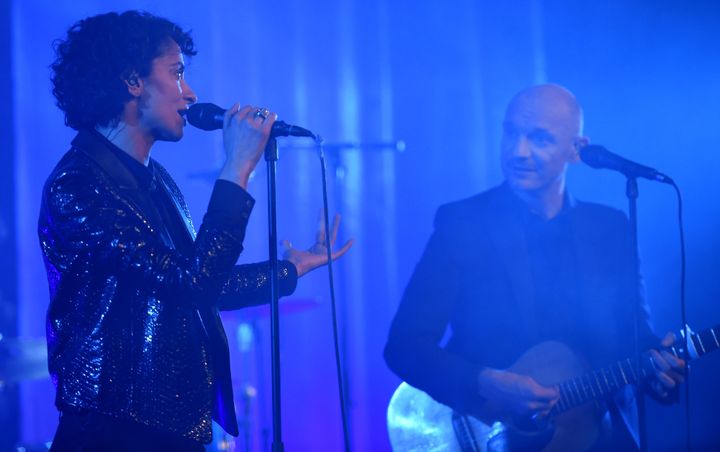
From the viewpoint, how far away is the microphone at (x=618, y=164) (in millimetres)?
2414

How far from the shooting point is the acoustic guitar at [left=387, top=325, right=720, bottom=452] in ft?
9.21

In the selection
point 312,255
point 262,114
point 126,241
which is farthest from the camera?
point 312,255

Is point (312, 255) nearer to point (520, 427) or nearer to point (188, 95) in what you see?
point (188, 95)

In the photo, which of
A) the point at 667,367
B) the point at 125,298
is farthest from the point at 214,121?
the point at 667,367

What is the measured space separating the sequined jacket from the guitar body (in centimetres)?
126

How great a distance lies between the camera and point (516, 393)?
9.05 ft

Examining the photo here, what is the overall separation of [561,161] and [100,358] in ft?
6.99

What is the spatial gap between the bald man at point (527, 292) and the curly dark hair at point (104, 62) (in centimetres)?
146

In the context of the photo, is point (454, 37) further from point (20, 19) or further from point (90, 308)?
point (90, 308)

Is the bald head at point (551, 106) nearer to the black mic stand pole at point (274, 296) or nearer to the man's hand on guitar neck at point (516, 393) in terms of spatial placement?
the man's hand on guitar neck at point (516, 393)

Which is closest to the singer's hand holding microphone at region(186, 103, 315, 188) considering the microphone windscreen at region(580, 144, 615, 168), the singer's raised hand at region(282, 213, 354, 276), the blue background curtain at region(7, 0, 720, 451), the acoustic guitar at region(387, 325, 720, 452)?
the singer's raised hand at region(282, 213, 354, 276)

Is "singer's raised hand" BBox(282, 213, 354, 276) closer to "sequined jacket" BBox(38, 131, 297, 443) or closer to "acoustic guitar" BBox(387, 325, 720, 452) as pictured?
"sequined jacket" BBox(38, 131, 297, 443)

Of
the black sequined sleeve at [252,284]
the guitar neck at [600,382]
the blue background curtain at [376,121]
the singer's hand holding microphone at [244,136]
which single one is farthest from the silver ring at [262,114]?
the blue background curtain at [376,121]

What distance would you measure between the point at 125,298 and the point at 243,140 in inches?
18.5
